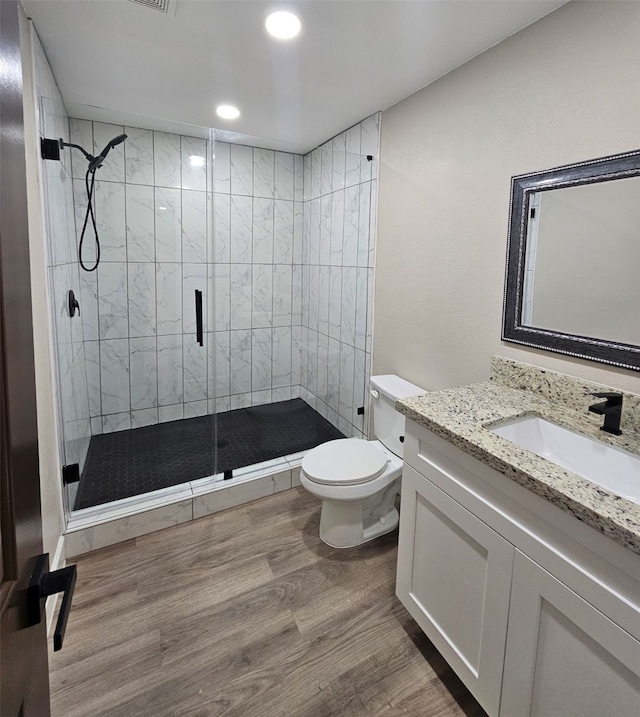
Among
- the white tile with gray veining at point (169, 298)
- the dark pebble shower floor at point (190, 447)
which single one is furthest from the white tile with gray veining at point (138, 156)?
the dark pebble shower floor at point (190, 447)

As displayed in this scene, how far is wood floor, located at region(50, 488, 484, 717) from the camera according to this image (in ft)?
4.41

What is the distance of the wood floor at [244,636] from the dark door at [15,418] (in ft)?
3.19

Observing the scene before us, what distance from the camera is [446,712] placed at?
4.32 ft

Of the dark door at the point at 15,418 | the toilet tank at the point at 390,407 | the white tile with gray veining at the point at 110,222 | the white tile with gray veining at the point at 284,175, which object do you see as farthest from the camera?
the white tile with gray veining at the point at 284,175

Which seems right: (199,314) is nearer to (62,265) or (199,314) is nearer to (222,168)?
(62,265)

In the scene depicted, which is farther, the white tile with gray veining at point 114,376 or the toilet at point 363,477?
the white tile with gray veining at point 114,376

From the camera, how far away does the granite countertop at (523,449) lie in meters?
0.85

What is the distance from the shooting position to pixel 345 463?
203cm

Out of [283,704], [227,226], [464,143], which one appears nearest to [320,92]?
[464,143]

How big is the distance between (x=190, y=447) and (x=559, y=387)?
2.32 metres

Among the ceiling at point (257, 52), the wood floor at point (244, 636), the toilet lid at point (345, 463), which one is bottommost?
the wood floor at point (244, 636)

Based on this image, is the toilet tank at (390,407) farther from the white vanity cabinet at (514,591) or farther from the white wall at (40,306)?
the white wall at (40,306)

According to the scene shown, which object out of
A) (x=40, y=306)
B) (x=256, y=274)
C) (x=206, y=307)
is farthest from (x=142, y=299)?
(x=40, y=306)

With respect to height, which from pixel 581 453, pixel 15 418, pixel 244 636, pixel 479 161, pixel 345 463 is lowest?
pixel 244 636
